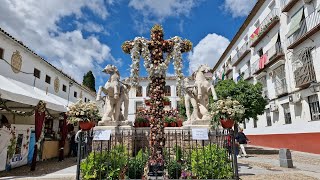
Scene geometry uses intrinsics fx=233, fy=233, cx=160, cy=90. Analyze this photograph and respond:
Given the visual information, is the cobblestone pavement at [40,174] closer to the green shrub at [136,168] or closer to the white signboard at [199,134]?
the green shrub at [136,168]

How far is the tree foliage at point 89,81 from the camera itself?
111ft

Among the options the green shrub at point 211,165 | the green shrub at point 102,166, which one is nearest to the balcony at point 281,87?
the green shrub at point 211,165

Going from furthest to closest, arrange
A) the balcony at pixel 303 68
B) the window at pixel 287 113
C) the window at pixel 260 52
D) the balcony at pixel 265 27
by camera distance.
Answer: the window at pixel 260 52 → the balcony at pixel 265 27 → the window at pixel 287 113 → the balcony at pixel 303 68

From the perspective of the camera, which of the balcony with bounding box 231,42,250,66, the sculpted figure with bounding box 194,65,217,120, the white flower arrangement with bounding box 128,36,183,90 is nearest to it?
the white flower arrangement with bounding box 128,36,183,90

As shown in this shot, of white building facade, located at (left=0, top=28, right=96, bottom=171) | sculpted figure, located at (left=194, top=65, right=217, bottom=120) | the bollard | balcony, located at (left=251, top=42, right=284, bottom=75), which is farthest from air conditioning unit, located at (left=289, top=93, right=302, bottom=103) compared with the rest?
white building facade, located at (left=0, top=28, right=96, bottom=171)

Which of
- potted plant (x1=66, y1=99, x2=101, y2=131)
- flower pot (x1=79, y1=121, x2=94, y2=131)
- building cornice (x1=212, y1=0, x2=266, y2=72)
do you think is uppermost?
building cornice (x1=212, y1=0, x2=266, y2=72)

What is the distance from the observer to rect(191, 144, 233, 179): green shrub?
17.6 feet

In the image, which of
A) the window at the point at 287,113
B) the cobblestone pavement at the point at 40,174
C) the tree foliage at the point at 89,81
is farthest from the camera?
the tree foliage at the point at 89,81

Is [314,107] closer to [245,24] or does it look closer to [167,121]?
[167,121]

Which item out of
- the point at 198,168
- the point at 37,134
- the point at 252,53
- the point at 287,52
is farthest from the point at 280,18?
the point at 37,134

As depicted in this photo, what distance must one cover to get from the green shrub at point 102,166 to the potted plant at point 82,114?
80 cm

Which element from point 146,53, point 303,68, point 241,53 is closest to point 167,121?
point 146,53

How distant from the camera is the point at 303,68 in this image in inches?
566

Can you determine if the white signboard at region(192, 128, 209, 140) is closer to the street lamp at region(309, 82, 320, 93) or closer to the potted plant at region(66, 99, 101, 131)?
the potted plant at region(66, 99, 101, 131)
